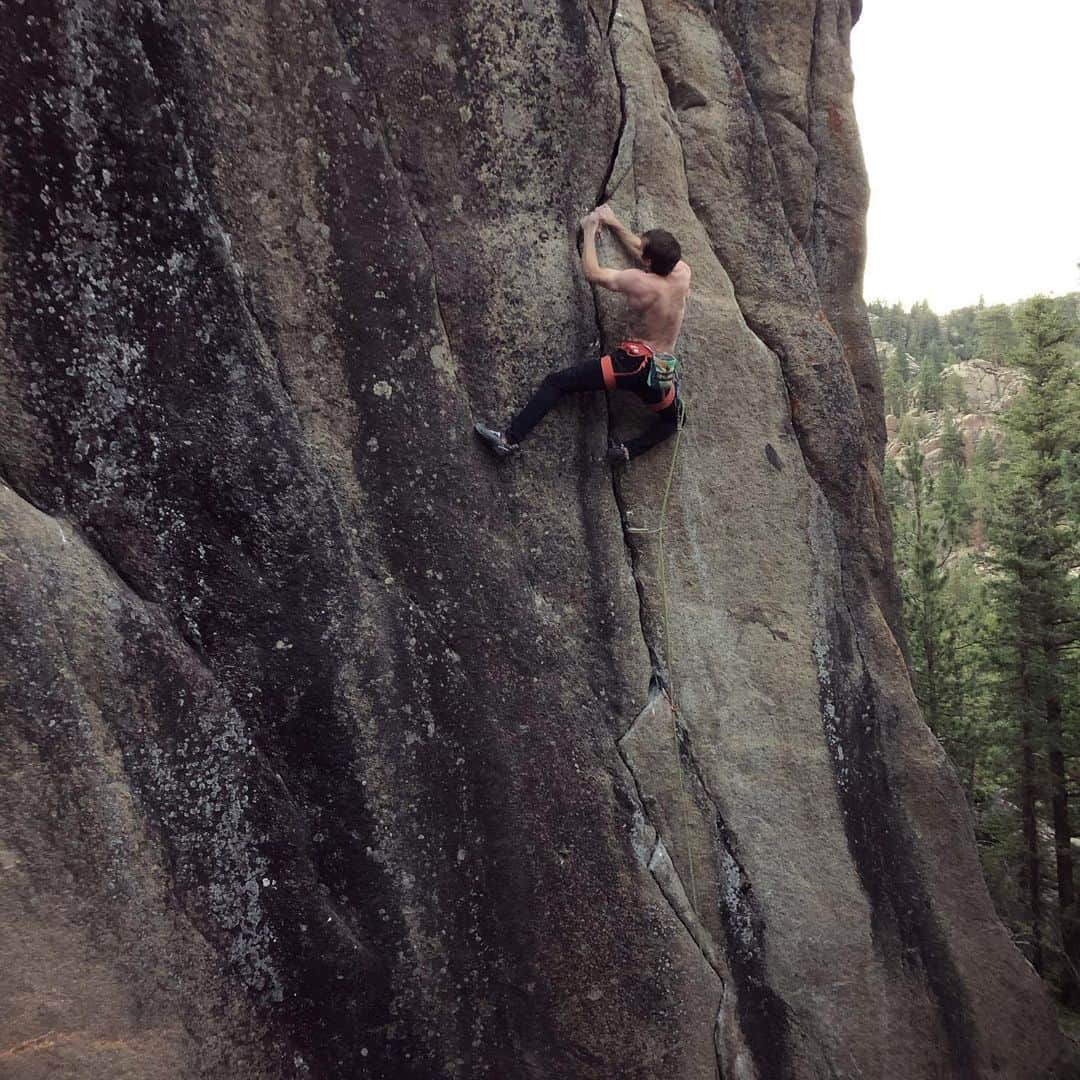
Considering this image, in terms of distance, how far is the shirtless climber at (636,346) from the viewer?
206 inches

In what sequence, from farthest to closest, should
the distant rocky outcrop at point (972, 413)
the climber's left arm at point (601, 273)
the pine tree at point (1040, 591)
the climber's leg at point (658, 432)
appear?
the distant rocky outcrop at point (972, 413), the pine tree at point (1040, 591), the climber's leg at point (658, 432), the climber's left arm at point (601, 273)

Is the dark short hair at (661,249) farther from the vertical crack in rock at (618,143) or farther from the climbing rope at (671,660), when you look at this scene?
the climbing rope at (671,660)

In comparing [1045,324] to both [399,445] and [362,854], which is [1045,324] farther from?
[362,854]

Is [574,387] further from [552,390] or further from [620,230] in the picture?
[620,230]

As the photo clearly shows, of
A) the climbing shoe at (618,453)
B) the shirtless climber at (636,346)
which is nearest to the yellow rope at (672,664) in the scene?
the shirtless climber at (636,346)

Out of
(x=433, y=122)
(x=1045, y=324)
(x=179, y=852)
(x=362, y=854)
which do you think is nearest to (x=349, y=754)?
(x=362, y=854)

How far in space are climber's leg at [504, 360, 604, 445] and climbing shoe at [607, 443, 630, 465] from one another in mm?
466

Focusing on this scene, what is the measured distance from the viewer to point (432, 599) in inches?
196

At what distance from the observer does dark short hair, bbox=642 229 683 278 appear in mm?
5309

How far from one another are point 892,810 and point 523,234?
5372mm

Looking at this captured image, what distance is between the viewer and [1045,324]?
17.0m

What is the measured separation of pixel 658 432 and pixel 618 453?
36 centimetres

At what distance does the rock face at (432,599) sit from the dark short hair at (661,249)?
1.70 ft

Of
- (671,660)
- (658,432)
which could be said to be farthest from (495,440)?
(671,660)
